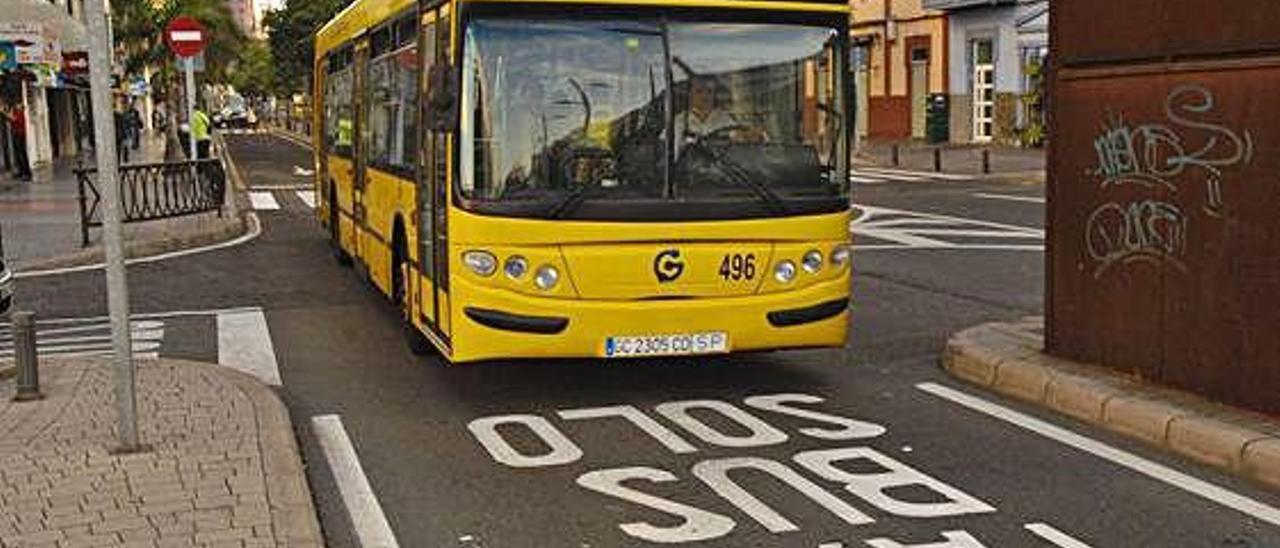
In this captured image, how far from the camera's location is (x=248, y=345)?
10.3m

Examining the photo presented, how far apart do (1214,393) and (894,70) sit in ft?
129

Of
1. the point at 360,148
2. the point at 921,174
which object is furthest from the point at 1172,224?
the point at 921,174

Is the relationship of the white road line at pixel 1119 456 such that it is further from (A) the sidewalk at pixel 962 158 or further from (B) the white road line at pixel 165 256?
(A) the sidewalk at pixel 962 158

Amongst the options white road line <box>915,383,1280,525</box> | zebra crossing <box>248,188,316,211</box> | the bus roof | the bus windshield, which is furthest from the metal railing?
white road line <box>915,383,1280,525</box>

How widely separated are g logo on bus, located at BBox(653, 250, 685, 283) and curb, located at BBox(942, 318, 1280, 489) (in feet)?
7.00

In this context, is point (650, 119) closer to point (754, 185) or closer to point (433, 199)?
point (754, 185)

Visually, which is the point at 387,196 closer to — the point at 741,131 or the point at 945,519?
the point at 741,131

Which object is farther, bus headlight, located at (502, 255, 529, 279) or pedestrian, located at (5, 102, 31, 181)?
pedestrian, located at (5, 102, 31, 181)

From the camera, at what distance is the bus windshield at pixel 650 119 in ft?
24.4

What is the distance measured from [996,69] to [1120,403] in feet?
111

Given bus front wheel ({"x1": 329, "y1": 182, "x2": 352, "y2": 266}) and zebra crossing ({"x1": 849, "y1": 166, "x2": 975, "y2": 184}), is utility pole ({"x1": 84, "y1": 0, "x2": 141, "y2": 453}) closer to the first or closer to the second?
bus front wheel ({"x1": 329, "y1": 182, "x2": 352, "y2": 266})

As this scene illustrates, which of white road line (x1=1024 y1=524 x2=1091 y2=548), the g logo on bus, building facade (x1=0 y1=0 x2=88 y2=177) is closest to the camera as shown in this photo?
white road line (x1=1024 y1=524 x2=1091 y2=548)

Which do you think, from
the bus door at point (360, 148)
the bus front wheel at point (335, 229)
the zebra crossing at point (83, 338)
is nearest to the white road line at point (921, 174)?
the bus front wheel at point (335, 229)

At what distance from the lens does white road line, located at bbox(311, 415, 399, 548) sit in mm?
5586
